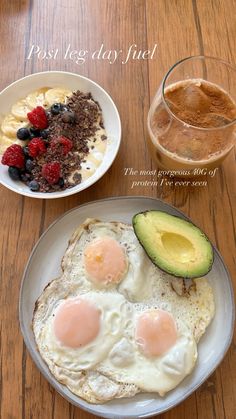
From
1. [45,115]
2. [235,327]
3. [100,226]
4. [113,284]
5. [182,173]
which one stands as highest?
[45,115]

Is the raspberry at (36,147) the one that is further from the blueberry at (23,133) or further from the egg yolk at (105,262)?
the egg yolk at (105,262)

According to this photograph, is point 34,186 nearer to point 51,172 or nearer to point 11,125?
point 51,172

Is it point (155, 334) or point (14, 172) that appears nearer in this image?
point (155, 334)

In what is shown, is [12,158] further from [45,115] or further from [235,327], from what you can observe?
[235,327]

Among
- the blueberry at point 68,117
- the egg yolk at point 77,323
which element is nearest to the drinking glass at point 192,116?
the blueberry at point 68,117

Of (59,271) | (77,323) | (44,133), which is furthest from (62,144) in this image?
(77,323)

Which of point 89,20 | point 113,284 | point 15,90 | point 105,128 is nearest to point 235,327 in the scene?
Answer: point 113,284

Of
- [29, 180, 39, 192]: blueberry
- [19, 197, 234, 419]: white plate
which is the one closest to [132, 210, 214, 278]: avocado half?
[19, 197, 234, 419]: white plate
